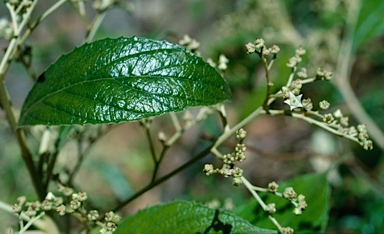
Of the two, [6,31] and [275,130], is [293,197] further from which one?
[275,130]

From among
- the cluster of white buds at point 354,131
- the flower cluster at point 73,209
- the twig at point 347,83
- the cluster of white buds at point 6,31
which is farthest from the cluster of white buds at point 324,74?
the twig at point 347,83

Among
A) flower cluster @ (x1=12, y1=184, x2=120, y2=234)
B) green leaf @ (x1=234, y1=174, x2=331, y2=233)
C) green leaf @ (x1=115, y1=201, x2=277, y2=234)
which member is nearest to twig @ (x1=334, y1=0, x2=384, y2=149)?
green leaf @ (x1=234, y1=174, x2=331, y2=233)

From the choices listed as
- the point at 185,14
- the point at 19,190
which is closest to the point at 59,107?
the point at 19,190

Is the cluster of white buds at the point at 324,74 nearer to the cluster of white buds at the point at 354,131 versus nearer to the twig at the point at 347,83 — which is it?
the cluster of white buds at the point at 354,131

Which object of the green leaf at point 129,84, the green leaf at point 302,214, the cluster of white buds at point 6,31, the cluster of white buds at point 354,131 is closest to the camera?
the green leaf at point 129,84

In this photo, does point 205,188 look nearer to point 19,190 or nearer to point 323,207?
point 19,190

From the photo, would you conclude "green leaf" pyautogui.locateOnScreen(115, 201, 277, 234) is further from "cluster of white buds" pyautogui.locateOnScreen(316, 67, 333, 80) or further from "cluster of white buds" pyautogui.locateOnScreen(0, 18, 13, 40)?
"cluster of white buds" pyautogui.locateOnScreen(0, 18, 13, 40)

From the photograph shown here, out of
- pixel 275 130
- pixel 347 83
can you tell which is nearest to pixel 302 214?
pixel 347 83
